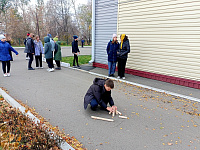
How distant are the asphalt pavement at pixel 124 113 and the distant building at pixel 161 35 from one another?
31.2 inches

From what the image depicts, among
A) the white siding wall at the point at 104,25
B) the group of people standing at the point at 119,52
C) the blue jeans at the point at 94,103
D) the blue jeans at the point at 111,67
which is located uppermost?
the white siding wall at the point at 104,25

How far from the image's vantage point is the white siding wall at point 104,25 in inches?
378

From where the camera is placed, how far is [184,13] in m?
6.88

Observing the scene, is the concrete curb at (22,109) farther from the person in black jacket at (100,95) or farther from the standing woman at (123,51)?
the standing woman at (123,51)

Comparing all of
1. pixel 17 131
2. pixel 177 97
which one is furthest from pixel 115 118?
pixel 177 97

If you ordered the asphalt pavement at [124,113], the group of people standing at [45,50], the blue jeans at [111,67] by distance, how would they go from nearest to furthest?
the asphalt pavement at [124,113] < the blue jeans at [111,67] < the group of people standing at [45,50]

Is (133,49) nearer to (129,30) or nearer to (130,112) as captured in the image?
(129,30)

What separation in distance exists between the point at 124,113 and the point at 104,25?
22.3 feet

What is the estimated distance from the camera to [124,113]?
4.68m

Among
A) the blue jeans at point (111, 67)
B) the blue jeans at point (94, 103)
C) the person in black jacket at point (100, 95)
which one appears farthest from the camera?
the blue jeans at point (111, 67)

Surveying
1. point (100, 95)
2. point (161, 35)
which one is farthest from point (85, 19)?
point (100, 95)

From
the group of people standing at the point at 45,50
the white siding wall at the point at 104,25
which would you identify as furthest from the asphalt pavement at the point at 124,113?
the white siding wall at the point at 104,25

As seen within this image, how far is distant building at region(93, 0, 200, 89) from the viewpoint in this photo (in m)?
6.82

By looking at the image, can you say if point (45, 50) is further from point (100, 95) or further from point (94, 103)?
point (100, 95)
